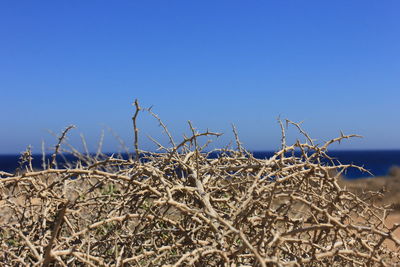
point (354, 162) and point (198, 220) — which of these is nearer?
point (198, 220)

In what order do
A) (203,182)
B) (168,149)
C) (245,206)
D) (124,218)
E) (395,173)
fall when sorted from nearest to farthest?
1. (245,206)
2. (124,218)
3. (203,182)
4. (168,149)
5. (395,173)

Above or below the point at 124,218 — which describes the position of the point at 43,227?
below

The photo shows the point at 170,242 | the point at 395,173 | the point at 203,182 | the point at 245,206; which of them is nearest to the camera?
the point at 245,206

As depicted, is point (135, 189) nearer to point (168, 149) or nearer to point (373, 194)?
point (168, 149)

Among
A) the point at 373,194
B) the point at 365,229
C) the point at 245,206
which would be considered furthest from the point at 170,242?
the point at 373,194

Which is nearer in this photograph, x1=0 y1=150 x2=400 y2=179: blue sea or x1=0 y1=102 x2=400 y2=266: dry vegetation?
x1=0 y1=102 x2=400 y2=266: dry vegetation

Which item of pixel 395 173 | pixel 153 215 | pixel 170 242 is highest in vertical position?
pixel 153 215

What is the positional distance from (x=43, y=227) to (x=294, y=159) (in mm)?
1220

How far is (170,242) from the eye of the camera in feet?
7.19

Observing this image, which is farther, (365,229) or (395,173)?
(395,173)

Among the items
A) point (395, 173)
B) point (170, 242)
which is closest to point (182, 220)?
point (170, 242)

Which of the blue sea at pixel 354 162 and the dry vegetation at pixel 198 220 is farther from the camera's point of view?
the blue sea at pixel 354 162

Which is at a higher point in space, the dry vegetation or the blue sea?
the dry vegetation

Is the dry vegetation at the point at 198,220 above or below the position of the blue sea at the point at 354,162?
above
